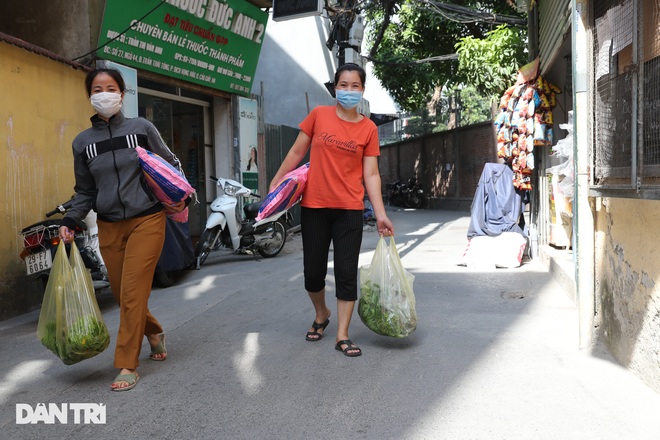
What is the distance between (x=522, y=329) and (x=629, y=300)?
4.01ft

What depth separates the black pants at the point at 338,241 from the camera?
4.09 m

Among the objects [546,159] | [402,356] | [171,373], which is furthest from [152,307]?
[546,159]

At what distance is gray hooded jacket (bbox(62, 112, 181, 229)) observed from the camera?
3.53m

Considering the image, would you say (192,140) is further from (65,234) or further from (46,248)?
(65,234)

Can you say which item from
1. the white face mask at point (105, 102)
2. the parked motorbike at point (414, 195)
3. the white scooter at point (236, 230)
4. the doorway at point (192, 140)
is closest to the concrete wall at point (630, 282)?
the white face mask at point (105, 102)

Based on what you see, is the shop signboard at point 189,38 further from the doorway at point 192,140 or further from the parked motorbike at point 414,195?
the parked motorbike at point 414,195

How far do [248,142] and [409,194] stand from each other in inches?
545

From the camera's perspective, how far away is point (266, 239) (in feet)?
30.6

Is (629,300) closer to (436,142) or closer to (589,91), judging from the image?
(589,91)

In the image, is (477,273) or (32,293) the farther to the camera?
(477,273)

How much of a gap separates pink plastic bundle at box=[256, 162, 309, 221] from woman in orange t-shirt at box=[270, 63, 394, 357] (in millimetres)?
55

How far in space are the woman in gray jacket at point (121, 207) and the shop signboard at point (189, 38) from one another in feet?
15.4

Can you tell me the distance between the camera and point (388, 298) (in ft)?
13.2

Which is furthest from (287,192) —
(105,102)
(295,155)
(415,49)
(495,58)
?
(415,49)
